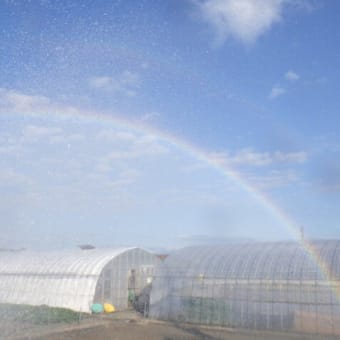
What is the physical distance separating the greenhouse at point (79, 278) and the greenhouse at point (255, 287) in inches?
150

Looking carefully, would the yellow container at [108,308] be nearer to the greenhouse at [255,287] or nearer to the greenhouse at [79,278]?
the greenhouse at [79,278]

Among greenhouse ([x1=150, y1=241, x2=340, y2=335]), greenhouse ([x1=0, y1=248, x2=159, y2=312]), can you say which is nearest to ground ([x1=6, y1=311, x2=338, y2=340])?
greenhouse ([x1=150, y1=241, x2=340, y2=335])

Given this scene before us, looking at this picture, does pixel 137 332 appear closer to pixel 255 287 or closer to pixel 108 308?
pixel 108 308

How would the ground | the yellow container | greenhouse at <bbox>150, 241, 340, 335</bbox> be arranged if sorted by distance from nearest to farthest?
the ground → greenhouse at <bbox>150, 241, 340, 335</bbox> → the yellow container

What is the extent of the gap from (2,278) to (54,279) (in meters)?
6.81

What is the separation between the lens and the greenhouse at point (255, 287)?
73.3 feet

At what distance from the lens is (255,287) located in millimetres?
25000

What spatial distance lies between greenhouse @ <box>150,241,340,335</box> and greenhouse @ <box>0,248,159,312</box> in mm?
3800

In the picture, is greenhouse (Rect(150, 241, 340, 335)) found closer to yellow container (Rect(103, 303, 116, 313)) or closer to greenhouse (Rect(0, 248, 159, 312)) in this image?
yellow container (Rect(103, 303, 116, 313))

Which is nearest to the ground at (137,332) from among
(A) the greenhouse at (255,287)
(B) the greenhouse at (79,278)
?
(A) the greenhouse at (255,287)

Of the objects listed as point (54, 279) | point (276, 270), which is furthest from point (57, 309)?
point (276, 270)

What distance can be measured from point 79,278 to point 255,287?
13.2 m

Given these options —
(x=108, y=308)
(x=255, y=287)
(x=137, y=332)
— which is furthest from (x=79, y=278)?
(x=255, y=287)

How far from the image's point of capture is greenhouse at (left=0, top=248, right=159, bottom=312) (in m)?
30.5
